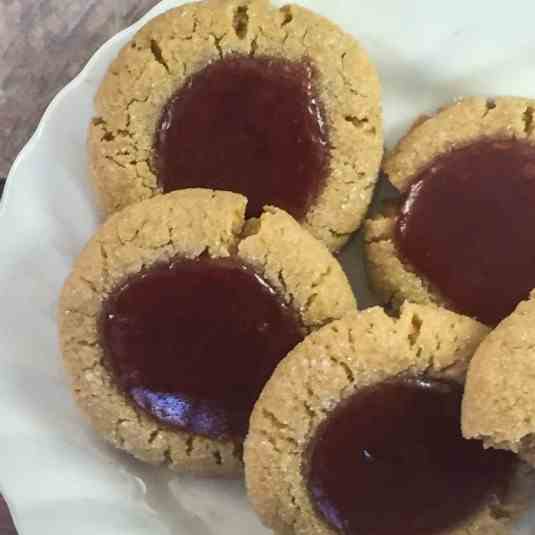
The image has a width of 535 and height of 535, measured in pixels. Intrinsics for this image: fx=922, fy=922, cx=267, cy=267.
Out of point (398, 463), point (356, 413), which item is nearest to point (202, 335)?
point (356, 413)

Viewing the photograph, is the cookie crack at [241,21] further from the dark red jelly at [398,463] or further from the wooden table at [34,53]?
the dark red jelly at [398,463]

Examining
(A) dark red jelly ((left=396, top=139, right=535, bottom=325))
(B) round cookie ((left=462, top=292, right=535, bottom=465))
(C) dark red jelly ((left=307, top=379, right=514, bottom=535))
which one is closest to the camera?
(B) round cookie ((left=462, top=292, right=535, bottom=465))

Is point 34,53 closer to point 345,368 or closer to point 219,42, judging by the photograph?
point 219,42

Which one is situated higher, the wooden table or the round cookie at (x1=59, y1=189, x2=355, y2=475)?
the wooden table

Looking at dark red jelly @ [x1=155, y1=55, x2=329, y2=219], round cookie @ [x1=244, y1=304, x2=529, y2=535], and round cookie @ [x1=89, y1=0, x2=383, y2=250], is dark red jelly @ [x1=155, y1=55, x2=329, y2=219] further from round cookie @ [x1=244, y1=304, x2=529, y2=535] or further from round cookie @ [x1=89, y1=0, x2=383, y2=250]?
Answer: round cookie @ [x1=244, y1=304, x2=529, y2=535]

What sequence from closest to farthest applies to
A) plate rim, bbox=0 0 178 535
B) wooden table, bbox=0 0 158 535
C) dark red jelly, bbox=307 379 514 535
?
dark red jelly, bbox=307 379 514 535 < plate rim, bbox=0 0 178 535 < wooden table, bbox=0 0 158 535

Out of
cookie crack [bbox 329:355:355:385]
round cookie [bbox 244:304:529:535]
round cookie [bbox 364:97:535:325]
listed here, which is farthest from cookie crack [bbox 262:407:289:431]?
round cookie [bbox 364:97:535:325]

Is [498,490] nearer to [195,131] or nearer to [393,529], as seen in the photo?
[393,529]
